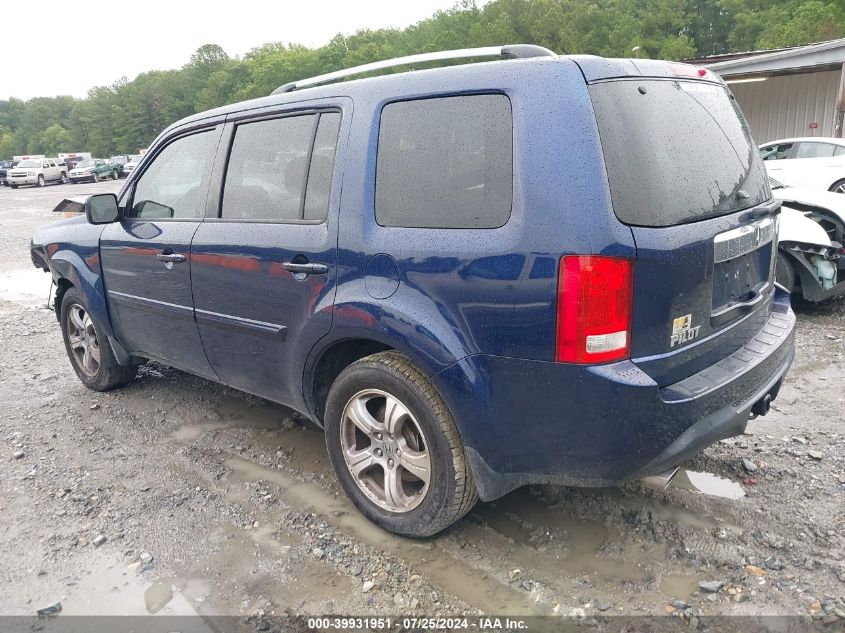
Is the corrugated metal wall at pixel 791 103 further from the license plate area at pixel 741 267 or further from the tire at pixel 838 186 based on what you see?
the license plate area at pixel 741 267

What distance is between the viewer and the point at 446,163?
261 cm

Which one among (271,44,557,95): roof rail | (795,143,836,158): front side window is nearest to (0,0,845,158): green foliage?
(795,143,836,158): front side window

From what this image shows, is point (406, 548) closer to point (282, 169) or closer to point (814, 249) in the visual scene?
point (282, 169)

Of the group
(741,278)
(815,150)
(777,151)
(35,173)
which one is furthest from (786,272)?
(35,173)

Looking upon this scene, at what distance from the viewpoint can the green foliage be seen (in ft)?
171

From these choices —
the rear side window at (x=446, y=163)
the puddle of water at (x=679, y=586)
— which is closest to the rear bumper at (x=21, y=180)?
the rear side window at (x=446, y=163)

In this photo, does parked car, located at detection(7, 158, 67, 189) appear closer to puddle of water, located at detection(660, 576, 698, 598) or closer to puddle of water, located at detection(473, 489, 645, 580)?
puddle of water, located at detection(473, 489, 645, 580)

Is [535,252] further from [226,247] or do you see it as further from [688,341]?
[226,247]

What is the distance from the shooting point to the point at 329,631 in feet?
8.09

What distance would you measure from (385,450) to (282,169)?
1456 mm

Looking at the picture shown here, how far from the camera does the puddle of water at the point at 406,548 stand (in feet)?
8.41

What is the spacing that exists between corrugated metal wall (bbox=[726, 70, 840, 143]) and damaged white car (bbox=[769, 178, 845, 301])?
1345cm

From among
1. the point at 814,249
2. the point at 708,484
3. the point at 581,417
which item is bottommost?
the point at 708,484

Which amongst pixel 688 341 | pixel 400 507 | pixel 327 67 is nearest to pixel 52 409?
pixel 400 507
